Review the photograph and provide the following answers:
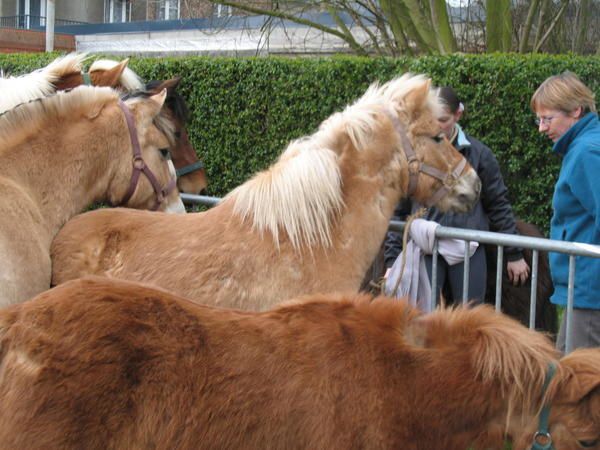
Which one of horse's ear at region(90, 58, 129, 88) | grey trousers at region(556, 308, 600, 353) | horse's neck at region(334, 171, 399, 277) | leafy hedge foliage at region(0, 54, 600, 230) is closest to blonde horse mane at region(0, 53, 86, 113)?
horse's ear at region(90, 58, 129, 88)

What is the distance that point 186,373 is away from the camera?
2379 mm

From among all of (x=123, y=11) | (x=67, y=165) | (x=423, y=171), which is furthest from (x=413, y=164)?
(x=123, y=11)

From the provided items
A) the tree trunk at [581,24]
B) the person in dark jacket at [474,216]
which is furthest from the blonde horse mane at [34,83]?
the tree trunk at [581,24]

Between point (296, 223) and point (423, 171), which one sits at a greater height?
point (423, 171)

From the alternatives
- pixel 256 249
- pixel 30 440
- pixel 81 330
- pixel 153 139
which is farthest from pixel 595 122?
pixel 30 440

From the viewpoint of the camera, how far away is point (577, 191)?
401 centimetres

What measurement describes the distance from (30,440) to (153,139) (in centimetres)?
238

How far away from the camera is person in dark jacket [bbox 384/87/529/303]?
4656 mm

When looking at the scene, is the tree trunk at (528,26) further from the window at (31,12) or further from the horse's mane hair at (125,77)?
the window at (31,12)

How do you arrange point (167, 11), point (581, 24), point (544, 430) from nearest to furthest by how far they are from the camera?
1. point (544, 430)
2. point (581, 24)
3. point (167, 11)

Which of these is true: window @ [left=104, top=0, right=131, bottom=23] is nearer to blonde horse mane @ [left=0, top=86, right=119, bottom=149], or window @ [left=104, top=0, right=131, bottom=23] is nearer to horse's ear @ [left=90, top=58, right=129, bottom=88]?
horse's ear @ [left=90, top=58, right=129, bottom=88]

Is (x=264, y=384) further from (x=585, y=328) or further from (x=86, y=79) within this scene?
(x=86, y=79)

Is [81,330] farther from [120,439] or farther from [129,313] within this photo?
[120,439]

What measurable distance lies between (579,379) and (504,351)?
0.22m
